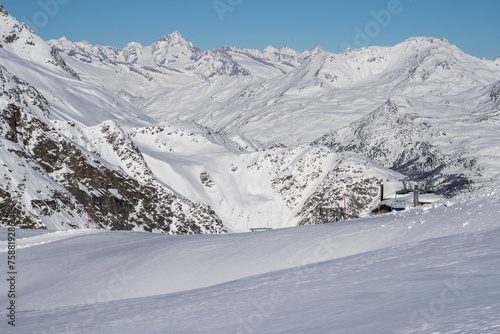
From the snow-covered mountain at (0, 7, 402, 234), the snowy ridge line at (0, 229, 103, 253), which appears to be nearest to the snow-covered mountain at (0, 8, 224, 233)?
the snow-covered mountain at (0, 7, 402, 234)

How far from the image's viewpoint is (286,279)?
1692cm

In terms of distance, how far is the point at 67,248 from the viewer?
29156 mm

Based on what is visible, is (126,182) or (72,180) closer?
(72,180)

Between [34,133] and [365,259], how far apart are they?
336ft

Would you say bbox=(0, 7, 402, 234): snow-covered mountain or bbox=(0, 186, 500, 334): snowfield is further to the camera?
bbox=(0, 7, 402, 234): snow-covered mountain

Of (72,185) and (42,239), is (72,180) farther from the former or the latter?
(42,239)

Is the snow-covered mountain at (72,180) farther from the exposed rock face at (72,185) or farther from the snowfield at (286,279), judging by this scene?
the snowfield at (286,279)

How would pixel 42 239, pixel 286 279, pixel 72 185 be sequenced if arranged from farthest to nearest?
pixel 72 185 < pixel 42 239 < pixel 286 279

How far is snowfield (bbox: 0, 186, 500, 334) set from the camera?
1071cm

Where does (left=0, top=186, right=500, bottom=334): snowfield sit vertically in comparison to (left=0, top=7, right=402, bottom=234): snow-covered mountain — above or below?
below

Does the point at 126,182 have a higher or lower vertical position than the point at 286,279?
higher

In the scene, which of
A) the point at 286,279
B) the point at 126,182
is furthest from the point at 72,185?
the point at 286,279

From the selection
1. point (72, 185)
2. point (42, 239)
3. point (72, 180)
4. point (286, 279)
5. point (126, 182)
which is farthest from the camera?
point (126, 182)

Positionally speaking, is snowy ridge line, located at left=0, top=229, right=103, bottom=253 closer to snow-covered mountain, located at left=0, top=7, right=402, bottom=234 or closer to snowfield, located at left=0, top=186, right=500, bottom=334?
snowfield, located at left=0, top=186, right=500, bottom=334
